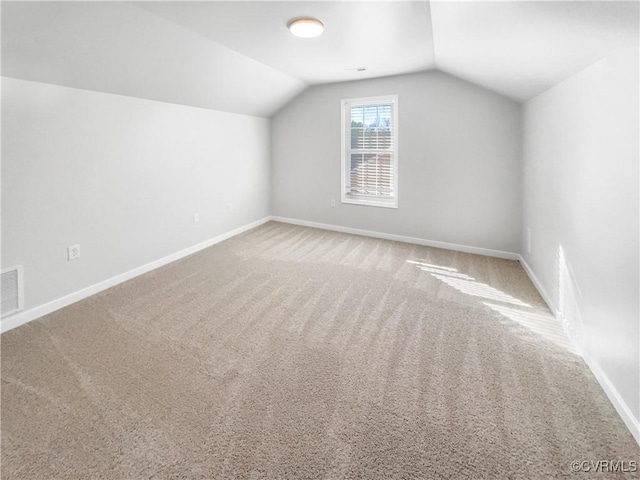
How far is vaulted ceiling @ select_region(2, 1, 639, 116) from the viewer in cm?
184

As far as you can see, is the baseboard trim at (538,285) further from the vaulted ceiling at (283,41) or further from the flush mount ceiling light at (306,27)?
the flush mount ceiling light at (306,27)

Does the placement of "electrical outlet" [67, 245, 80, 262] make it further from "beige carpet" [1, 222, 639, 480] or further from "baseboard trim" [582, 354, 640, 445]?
"baseboard trim" [582, 354, 640, 445]

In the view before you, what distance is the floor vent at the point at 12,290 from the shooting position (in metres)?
2.46

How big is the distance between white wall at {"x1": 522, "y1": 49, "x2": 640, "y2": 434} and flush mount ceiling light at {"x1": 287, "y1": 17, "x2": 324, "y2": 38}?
1.83 m

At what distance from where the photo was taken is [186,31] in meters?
2.74

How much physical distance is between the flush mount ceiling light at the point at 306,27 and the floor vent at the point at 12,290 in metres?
2.72

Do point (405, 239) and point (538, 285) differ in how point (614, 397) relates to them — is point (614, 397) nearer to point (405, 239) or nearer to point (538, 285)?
point (538, 285)

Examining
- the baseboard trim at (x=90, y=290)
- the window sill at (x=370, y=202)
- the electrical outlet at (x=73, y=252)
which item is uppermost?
the window sill at (x=370, y=202)

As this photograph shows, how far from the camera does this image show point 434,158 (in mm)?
4387

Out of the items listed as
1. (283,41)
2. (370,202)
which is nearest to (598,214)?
(283,41)

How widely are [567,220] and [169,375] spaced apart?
2790 mm

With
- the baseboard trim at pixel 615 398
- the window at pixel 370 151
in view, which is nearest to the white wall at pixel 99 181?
the window at pixel 370 151

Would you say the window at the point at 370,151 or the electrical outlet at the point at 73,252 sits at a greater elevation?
the window at the point at 370,151

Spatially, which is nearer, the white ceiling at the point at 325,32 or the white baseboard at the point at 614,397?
the white baseboard at the point at 614,397
